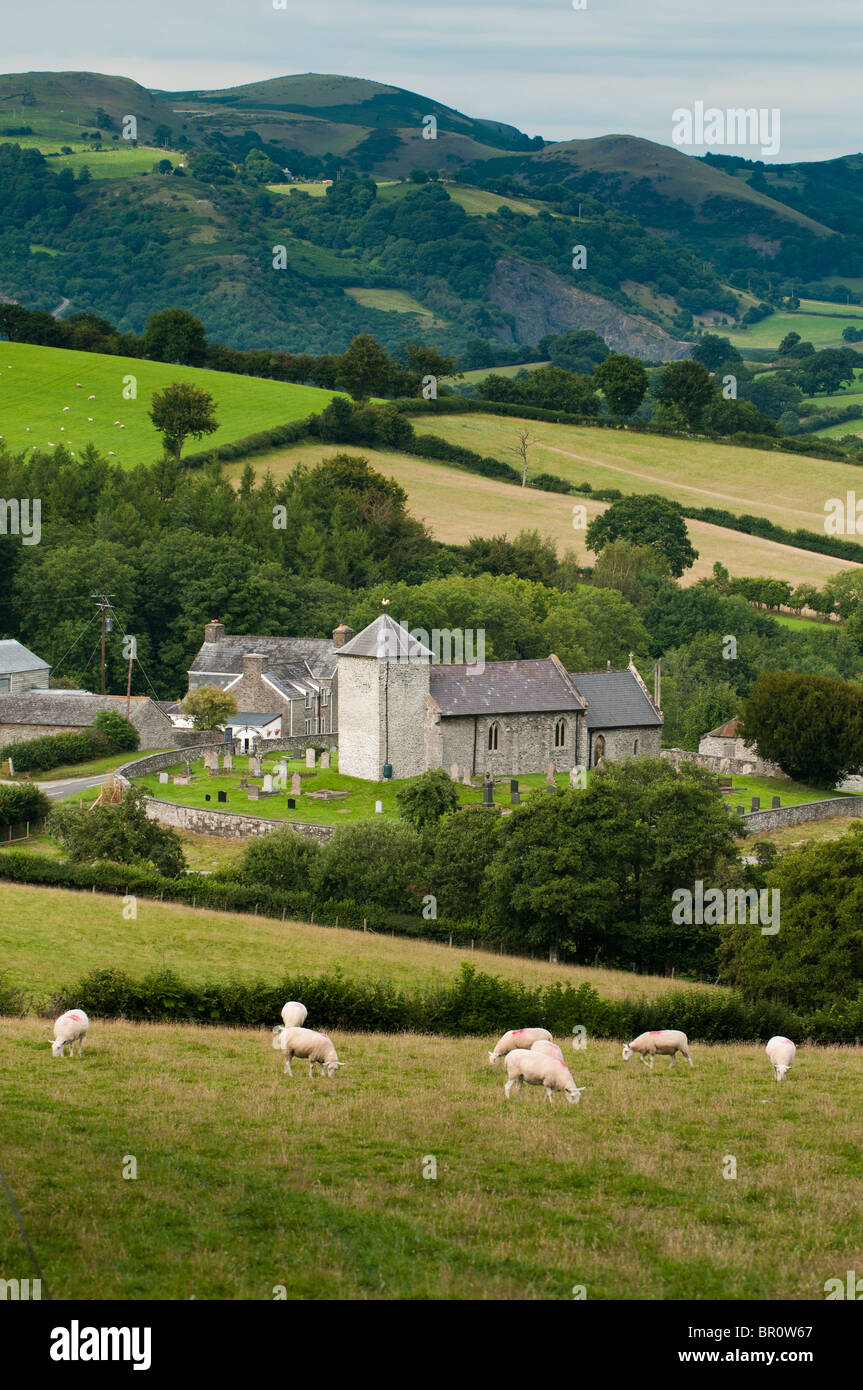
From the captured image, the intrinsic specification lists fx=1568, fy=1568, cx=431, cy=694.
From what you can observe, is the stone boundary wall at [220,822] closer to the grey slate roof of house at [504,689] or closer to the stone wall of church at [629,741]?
the grey slate roof of house at [504,689]

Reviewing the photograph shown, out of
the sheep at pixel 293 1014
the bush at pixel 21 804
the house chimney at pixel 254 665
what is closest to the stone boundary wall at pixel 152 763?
the bush at pixel 21 804

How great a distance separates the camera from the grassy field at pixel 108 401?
12862 cm

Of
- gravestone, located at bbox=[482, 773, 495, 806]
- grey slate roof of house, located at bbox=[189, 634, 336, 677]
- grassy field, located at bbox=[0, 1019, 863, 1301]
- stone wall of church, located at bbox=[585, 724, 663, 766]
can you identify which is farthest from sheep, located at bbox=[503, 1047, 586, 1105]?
grey slate roof of house, located at bbox=[189, 634, 336, 677]

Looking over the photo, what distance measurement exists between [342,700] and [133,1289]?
54.9 meters

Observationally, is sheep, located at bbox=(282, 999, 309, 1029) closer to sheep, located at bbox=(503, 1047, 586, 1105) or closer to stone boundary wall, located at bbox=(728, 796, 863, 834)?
sheep, located at bbox=(503, 1047, 586, 1105)

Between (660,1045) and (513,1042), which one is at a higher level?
(513,1042)

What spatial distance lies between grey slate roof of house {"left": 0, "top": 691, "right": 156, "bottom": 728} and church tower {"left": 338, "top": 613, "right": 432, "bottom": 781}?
13.9 metres

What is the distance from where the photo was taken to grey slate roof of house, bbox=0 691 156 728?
254ft

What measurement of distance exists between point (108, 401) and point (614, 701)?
75.6m

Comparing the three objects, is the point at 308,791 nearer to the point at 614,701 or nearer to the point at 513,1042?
the point at 614,701

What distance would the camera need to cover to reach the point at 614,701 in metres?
74.0

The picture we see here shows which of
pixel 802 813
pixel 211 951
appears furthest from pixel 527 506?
pixel 211 951

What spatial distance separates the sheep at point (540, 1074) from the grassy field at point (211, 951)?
12.7 meters
